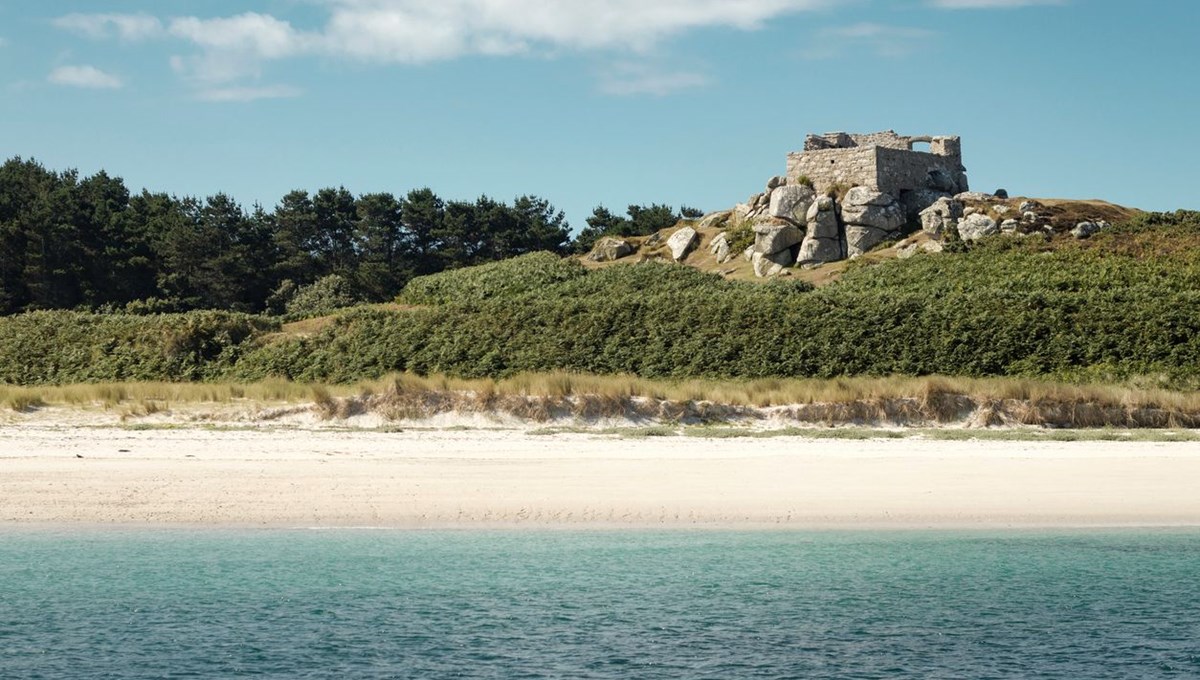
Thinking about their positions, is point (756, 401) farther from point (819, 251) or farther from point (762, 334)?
point (819, 251)

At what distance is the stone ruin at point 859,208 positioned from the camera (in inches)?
1734

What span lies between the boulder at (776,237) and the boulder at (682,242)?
15.0 ft

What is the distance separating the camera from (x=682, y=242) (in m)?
50.6

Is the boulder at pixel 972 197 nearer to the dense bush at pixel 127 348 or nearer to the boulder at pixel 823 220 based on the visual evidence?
the boulder at pixel 823 220

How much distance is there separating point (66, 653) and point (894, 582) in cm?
741

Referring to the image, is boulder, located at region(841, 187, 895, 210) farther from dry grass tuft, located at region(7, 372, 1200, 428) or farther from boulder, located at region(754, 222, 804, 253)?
dry grass tuft, located at region(7, 372, 1200, 428)

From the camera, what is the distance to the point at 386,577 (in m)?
11.4

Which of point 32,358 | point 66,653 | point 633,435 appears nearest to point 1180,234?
point 633,435

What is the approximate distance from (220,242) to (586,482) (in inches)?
1942

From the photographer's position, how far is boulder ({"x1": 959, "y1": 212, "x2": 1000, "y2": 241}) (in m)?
42.6

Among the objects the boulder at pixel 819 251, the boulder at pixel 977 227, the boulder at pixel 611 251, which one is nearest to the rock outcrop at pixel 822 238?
the boulder at pixel 819 251

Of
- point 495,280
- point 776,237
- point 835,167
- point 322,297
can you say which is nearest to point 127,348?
point 495,280

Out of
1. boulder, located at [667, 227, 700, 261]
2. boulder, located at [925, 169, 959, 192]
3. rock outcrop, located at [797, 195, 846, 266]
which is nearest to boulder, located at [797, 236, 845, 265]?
rock outcrop, located at [797, 195, 846, 266]

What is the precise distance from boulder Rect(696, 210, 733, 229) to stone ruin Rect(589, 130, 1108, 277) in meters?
2.10
